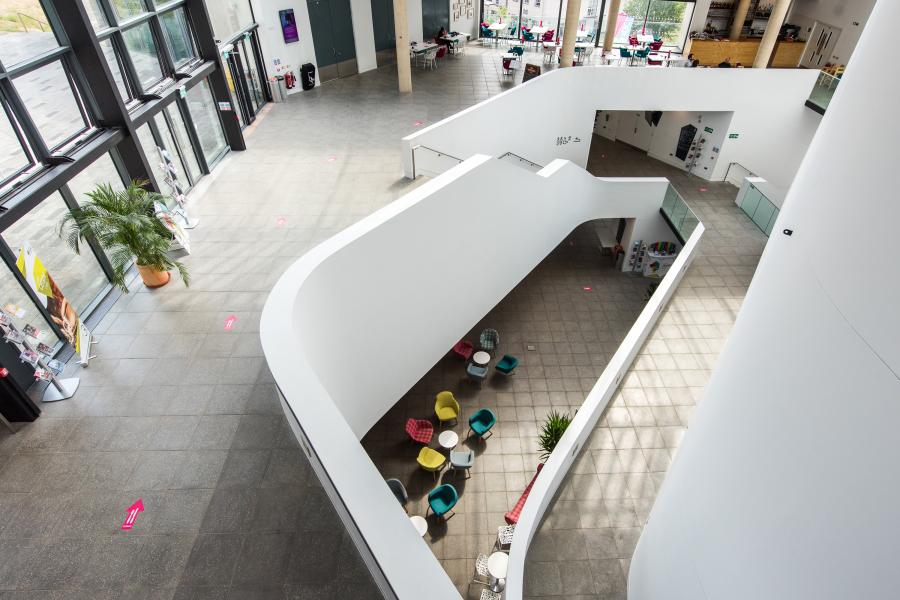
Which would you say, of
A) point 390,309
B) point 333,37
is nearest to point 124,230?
point 390,309

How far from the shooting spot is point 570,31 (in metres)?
15.9

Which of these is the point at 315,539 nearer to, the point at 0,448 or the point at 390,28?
the point at 0,448

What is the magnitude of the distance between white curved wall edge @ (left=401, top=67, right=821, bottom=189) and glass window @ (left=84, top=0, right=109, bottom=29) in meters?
8.60

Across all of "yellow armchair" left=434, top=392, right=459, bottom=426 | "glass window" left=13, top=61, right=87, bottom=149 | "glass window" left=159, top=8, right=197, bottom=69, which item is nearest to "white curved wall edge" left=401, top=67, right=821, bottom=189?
"yellow armchair" left=434, top=392, right=459, bottom=426

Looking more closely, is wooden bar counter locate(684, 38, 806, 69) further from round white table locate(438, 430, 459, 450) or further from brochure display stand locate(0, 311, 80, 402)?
brochure display stand locate(0, 311, 80, 402)

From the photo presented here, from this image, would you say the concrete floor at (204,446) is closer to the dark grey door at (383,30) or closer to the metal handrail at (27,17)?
the metal handrail at (27,17)

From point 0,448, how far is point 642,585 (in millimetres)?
7216

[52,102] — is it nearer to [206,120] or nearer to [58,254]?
[58,254]

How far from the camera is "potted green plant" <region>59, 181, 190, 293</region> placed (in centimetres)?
716

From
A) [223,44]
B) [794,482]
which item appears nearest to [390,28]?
[223,44]

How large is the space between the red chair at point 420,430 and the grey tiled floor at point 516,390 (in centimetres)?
43

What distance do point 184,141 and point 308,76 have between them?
23.2ft

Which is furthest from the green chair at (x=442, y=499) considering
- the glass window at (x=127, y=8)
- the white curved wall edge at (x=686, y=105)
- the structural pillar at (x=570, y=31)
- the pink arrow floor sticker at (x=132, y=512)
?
the structural pillar at (x=570, y=31)

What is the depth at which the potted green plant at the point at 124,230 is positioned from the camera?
23.5 ft
